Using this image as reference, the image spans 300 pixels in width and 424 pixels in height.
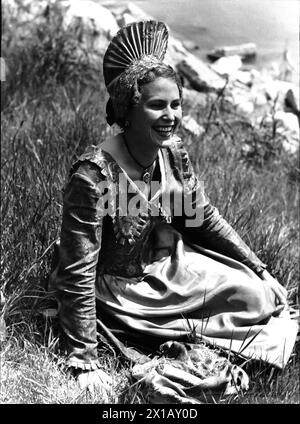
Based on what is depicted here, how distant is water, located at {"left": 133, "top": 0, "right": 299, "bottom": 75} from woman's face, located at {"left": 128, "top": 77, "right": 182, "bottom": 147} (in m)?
1.65

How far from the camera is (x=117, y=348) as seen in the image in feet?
12.0

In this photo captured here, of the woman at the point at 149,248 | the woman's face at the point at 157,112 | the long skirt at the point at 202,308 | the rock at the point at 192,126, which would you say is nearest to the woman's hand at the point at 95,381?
the woman at the point at 149,248

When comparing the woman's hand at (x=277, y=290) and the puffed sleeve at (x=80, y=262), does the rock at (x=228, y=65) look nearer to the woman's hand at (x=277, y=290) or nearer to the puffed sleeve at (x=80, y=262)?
the woman's hand at (x=277, y=290)

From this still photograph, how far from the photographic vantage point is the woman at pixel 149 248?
3443 millimetres

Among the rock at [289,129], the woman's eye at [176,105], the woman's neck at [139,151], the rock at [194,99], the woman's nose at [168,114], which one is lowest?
the rock at [289,129]

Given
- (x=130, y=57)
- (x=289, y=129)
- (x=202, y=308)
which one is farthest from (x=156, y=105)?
(x=289, y=129)

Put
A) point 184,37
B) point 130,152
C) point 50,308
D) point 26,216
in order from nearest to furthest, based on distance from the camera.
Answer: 1. point 130,152
2. point 50,308
3. point 26,216
4. point 184,37

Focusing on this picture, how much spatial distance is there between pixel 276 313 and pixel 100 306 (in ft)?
2.57

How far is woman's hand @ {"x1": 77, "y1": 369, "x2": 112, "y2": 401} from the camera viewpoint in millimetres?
3432

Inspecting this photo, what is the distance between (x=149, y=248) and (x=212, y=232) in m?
0.29

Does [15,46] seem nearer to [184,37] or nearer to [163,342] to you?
[184,37]

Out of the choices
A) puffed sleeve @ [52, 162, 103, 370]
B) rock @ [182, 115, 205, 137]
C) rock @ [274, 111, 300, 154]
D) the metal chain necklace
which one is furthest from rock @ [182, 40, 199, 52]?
puffed sleeve @ [52, 162, 103, 370]

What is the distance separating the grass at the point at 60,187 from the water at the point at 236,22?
689 millimetres
